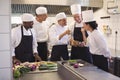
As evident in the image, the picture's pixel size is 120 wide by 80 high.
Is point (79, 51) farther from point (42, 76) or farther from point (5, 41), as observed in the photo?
point (5, 41)

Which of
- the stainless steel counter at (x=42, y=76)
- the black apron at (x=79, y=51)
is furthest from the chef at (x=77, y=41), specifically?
the stainless steel counter at (x=42, y=76)

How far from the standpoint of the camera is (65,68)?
1987mm

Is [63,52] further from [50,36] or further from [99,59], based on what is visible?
[99,59]

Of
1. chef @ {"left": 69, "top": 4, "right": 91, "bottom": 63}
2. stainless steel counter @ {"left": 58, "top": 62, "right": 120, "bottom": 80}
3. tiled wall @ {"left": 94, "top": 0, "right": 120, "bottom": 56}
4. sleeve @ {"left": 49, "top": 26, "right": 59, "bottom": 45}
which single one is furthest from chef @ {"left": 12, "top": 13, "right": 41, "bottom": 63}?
tiled wall @ {"left": 94, "top": 0, "right": 120, "bottom": 56}

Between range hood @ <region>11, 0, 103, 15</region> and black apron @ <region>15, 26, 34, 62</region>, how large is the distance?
1.07 m

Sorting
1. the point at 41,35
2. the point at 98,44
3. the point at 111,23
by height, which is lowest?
the point at 98,44

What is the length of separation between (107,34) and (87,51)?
1207 mm

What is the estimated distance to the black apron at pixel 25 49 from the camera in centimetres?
273

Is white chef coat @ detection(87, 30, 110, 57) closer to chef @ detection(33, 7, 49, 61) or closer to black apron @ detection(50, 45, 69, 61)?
black apron @ detection(50, 45, 69, 61)

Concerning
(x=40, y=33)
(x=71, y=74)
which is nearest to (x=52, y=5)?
(x=40, y=33)

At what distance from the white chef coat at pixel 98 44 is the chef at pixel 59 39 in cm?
51

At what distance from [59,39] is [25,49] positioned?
53 centimetres

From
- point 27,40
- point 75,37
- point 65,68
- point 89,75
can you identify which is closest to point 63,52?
point 75,37

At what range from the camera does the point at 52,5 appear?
3959 mm
